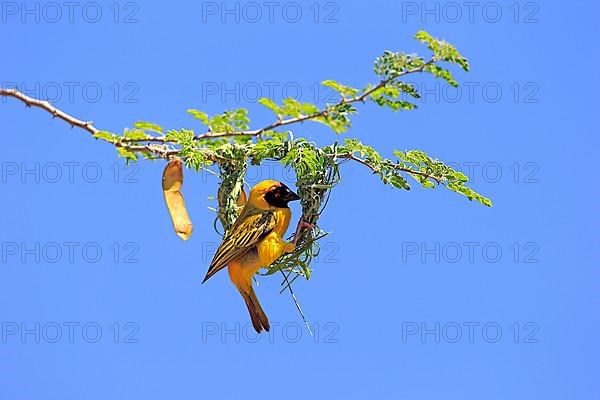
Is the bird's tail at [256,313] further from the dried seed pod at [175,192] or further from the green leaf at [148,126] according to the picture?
the green leaf at [148,126]

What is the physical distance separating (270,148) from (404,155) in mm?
454

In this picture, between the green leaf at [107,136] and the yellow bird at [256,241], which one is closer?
the green leaf at [107,136]

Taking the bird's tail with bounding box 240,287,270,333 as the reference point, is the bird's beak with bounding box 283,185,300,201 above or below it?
above

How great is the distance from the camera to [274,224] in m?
2.80

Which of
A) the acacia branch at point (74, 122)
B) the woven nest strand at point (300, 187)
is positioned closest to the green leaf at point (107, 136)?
the acacia branch at point (74, 122)

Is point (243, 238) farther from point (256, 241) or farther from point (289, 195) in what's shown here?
point (289, 195)

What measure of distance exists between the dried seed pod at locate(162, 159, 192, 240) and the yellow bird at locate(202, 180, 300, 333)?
16cm

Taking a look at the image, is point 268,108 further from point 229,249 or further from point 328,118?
point 229,249

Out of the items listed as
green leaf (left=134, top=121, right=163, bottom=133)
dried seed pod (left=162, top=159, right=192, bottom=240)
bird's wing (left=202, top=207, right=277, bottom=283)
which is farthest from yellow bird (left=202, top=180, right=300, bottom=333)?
green leaf (left=134, top=121, right=163, bottom=133)

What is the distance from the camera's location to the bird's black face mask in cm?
282

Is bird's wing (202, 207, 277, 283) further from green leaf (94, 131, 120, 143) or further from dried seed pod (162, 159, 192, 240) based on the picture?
green leaf (94, 131, 120, 143)

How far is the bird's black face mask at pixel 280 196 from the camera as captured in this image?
9.25ft

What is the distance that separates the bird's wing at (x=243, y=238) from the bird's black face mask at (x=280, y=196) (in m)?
0.04

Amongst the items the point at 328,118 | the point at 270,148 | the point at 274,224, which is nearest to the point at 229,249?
the point at 274,224
